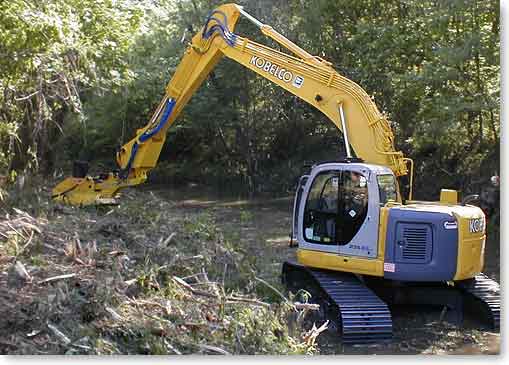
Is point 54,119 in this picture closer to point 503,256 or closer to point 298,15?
point 298,15

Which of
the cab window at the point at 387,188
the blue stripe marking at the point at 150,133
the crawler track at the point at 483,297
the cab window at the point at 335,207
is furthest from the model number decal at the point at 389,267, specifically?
the blue stripe marking at the point at 150,133

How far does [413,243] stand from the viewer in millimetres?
7230

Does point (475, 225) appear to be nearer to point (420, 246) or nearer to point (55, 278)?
point (420, 246)

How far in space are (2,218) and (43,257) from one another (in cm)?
154

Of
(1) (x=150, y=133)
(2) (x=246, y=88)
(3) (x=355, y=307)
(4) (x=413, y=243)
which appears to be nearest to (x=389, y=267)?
(4) (x=413, y=243)

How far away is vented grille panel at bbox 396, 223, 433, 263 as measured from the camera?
7195mm

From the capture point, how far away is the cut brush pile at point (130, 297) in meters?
5.48

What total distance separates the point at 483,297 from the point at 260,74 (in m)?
3.80

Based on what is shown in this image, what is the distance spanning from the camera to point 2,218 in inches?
318

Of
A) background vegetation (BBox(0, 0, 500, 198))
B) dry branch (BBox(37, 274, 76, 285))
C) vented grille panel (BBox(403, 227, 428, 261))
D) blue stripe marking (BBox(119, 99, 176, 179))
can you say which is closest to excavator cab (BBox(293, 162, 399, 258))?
vented grille panel (BBox(403, 227, 428, 261))

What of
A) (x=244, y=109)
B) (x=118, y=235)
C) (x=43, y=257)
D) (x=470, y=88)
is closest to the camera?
(x=43, y=257)

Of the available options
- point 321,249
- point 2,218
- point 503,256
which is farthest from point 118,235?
point 503,256

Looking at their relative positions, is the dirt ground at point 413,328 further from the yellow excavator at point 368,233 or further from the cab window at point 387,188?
the cab window at point 387,188

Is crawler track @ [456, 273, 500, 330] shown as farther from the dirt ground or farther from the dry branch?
the dry branch
